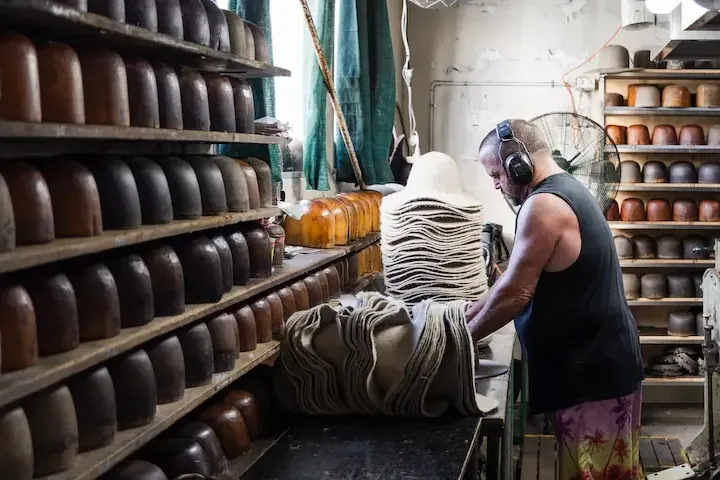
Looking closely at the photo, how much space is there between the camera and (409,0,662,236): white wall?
618 cm

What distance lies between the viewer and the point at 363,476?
6.57ft

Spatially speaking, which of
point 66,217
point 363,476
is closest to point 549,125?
point 363,476

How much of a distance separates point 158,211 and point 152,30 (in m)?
0.38

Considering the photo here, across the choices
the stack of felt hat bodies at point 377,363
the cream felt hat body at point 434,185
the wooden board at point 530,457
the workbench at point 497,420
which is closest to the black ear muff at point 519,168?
the cream felt hat body at point 434,185

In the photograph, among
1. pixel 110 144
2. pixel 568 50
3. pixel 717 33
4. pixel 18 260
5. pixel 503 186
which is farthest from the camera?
pixel 568 50

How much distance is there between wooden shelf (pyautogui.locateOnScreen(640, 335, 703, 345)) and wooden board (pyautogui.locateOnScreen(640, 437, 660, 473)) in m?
1.20

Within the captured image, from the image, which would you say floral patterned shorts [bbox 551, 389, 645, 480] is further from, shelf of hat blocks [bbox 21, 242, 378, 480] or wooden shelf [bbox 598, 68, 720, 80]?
wooden shelf [bbox 598, 68, 720, 80]

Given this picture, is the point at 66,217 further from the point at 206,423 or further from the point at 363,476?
the point at 363,476

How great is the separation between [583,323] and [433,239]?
2.15ft

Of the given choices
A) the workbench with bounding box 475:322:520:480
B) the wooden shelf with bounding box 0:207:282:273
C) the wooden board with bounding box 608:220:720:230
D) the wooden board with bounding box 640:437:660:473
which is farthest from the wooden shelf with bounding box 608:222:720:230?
the wooden shelf with bounding box 0:207:282:273

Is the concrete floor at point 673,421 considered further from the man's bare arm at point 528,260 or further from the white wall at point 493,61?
the man's bare arm at point 528,260

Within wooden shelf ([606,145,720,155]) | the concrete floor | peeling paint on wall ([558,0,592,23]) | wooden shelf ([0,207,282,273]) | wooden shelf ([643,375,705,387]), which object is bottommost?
the concrete floor

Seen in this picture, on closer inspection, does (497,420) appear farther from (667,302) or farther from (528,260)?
(667,302)

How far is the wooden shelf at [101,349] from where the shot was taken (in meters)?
1.31
